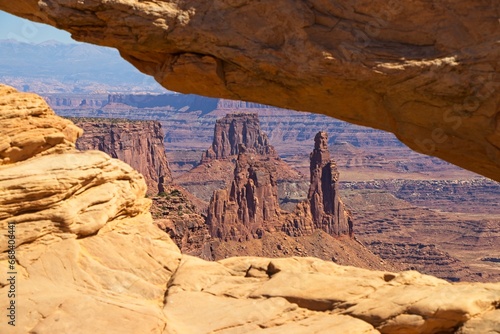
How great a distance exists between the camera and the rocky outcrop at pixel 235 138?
180625mm

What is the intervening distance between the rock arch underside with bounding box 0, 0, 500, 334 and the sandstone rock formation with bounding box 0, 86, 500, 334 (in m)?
0.04

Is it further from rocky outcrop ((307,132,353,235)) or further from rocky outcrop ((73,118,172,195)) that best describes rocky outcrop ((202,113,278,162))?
rocky outcrop ((307,132,353,235))

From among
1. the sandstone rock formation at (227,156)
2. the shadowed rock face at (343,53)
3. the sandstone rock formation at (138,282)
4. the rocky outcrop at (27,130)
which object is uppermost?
the shadowed rock face at (343,53)

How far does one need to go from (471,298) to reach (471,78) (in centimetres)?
487

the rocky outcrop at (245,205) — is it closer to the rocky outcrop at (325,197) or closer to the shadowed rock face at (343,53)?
the rocky outcrop at (325,197)

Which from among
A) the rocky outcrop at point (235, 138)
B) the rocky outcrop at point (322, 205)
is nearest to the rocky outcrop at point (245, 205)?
the rocky outcrop at point (322, 205)

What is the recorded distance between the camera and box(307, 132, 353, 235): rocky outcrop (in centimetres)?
11225

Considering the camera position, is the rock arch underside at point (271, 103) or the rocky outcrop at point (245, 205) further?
the rocky outcrop at point (245, 205)

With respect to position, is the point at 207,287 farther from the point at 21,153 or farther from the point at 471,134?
the point at 471,134

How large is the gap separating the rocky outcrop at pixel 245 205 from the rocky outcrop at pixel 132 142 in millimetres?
15901

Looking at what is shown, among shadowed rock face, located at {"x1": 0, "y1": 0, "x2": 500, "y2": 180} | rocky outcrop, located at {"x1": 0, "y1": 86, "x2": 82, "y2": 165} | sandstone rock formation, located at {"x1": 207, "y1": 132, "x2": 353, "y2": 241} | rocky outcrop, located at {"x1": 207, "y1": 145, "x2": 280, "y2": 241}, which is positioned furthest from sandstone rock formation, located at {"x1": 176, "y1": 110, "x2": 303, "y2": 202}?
shadowed rock face, located at {"x1": 0, "y1": 0, "x2": 500, "y2": 180}

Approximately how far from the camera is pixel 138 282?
1977 centimetres

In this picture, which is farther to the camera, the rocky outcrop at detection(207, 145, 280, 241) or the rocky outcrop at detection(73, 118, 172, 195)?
the rocky outcrop at detection(73, 118, 172, 195)

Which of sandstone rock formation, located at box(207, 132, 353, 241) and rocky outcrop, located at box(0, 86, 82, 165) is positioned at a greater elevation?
rocky outcrop, located at box(0, 86, 82, 165)
